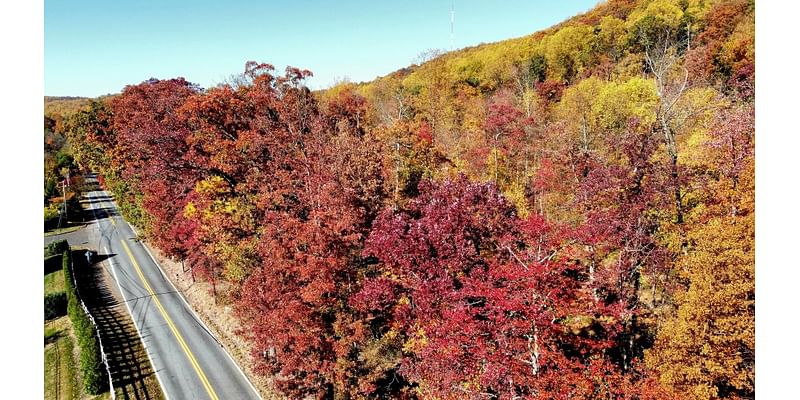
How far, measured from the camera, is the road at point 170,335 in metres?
28.1

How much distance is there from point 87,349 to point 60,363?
3579 millimetres

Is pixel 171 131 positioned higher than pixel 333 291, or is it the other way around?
pixel 171 131

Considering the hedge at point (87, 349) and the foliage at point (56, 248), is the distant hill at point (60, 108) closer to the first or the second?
the foliage at point (56, 248)

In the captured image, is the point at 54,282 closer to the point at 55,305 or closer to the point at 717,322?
the point at 55,305

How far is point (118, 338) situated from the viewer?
34.1 metres

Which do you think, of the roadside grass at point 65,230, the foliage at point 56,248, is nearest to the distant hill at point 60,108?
the roadside grass at point 65,230

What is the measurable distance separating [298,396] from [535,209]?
954 inches

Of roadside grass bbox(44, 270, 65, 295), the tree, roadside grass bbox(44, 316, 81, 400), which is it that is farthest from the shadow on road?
the tree

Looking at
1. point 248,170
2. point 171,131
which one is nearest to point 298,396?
point 248,170

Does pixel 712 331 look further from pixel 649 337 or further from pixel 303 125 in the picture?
pixel 303 125

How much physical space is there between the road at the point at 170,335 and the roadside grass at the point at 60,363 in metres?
4.48

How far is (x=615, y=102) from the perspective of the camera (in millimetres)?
43219

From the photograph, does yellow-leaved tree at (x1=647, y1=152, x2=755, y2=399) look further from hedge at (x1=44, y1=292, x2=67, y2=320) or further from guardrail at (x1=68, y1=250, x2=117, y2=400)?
hedge at (x1=44, y1=292, x2=67, y2=320)

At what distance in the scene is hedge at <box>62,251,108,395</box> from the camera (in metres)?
27.8
